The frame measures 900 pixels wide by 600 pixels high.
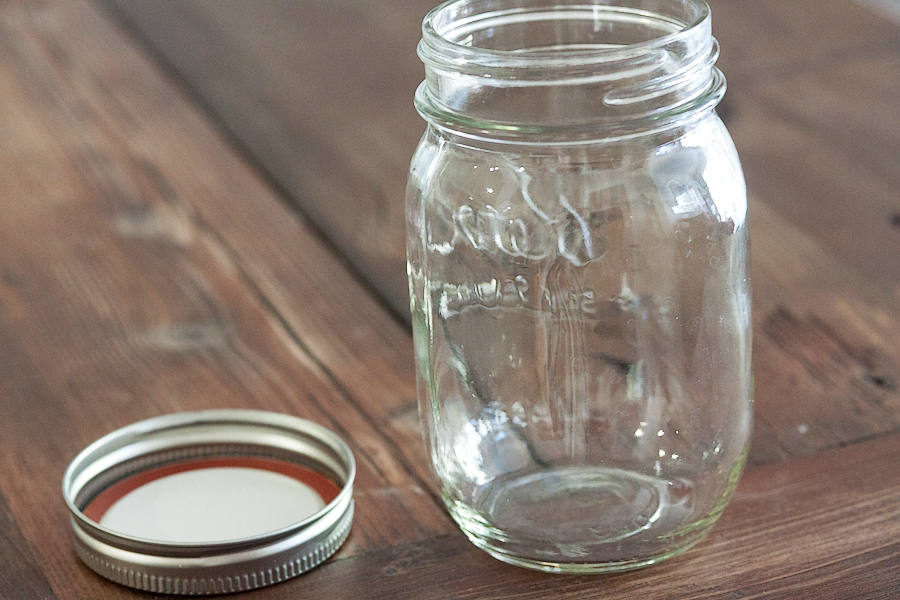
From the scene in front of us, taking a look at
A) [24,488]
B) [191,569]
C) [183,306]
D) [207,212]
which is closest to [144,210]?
[207,212]

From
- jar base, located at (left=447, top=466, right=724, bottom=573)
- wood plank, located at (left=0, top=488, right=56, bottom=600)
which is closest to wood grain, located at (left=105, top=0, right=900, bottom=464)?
jar base, located at (left=447, top=466, right=724, bottom=573)

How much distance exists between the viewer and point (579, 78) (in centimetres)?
48

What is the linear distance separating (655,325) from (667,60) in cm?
12

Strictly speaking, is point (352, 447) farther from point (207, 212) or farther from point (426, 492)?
point (207, 212)

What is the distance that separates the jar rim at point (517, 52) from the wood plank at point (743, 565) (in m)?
0.23

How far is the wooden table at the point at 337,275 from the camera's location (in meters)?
0.56

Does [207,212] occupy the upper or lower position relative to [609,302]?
lower

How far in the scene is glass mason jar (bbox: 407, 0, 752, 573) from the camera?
51 cm

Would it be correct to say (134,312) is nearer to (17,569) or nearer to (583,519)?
(17,569)

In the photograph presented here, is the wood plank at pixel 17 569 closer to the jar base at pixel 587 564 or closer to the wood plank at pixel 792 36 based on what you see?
the jar base at pixel 587 564

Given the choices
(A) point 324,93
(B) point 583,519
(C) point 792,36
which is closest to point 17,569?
(B) point 583,519

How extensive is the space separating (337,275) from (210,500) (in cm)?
28

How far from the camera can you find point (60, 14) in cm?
138

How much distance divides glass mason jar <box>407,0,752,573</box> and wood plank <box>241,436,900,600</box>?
0.01 meters
